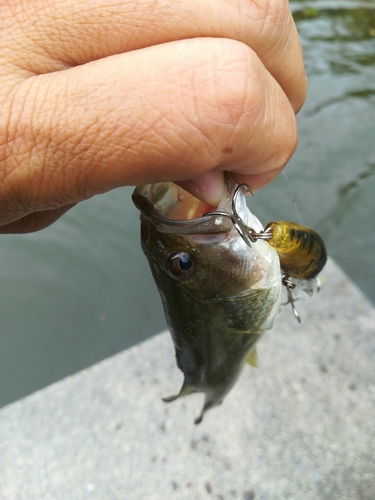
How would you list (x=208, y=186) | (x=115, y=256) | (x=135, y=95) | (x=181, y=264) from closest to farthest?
(x=135, y=95) < (x=208, y=186) < (x=181, y=264) < (x=115, y=256)

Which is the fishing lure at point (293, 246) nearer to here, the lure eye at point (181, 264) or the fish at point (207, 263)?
the fish at point (207, 263)

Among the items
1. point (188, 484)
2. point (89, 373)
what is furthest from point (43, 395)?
point (188, 484)

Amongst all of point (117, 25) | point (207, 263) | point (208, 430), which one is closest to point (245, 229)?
point (207, 263)

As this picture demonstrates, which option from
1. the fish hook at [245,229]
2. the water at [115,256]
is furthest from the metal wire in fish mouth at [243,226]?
the water at [115,256]

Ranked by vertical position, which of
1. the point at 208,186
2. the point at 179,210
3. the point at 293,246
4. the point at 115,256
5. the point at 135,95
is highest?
the point at 135,95

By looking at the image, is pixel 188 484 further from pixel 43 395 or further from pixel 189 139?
pixel 189 139

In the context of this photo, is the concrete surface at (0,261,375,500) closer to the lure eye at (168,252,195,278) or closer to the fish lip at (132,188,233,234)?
the lure eye at (168,252,195,278)

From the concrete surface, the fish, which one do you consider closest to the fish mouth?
the fish

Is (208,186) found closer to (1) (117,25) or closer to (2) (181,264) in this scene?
(2) (181,264)
